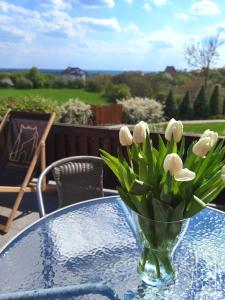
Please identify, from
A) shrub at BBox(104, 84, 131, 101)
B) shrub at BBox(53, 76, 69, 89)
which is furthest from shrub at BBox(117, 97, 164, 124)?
shrub at BBox(53, 76, 69, 89)

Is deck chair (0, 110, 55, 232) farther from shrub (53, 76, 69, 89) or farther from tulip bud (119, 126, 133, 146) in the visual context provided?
shrub (53, 76, 69, 89)

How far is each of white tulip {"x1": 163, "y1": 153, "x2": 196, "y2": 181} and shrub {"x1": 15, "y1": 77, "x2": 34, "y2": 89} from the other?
21335 millimetres

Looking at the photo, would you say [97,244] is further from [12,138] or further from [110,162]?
[12,138]

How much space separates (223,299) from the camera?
1.18 m

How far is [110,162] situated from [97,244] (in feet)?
1.88

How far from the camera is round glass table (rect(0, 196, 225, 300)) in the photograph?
4.02 ft

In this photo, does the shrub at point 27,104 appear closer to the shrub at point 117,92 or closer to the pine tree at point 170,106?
the pine tree at point 170,106

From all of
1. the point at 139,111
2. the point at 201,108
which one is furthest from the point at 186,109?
the point at 139,111

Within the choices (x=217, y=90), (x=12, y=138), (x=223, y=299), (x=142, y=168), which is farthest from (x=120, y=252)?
(x=217, y=90)

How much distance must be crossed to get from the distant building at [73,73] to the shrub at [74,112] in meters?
14.8

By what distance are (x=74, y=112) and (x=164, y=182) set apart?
709 centimetres

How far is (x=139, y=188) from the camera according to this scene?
982 millimetres

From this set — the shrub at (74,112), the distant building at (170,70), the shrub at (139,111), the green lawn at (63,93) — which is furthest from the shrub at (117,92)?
the shrub at (74,112)

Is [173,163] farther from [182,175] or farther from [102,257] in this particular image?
[102,257]
